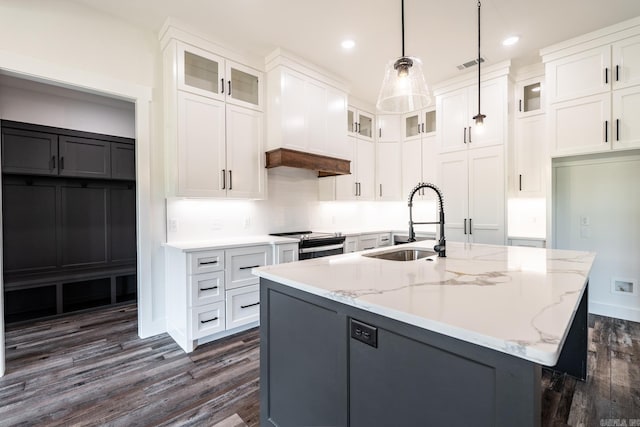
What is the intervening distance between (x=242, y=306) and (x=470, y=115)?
3616 millimetres

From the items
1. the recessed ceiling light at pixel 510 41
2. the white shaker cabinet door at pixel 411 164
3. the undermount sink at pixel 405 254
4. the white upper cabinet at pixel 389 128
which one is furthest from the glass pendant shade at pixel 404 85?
the white upper cabinet at pixel 389 128

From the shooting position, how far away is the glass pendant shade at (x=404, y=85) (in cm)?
168

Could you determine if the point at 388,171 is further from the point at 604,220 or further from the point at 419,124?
the point at 604,220

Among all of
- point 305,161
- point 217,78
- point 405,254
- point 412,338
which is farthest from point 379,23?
point 412,338

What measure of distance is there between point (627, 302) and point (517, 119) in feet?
7.73

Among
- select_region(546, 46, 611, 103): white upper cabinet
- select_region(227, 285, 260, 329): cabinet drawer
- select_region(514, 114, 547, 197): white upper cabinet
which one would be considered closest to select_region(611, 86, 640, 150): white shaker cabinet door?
select_region(546, 46, 611, 103): white upper cabinet

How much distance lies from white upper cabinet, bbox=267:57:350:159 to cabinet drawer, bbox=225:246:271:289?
3.94 ft

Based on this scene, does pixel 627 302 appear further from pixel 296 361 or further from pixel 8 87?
pixel 8 87

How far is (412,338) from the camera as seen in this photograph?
952mm

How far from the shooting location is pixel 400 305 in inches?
38.1

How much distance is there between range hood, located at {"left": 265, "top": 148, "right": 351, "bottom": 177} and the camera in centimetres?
330

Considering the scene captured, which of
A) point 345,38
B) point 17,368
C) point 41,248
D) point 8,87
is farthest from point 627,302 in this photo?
point 8,87

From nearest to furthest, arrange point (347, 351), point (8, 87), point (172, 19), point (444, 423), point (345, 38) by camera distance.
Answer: point (444, 423)
point (347, 351)
point (172, 19)
point (345, 38)
point (8, 87)

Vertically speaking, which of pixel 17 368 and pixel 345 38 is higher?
pixel 345 38
